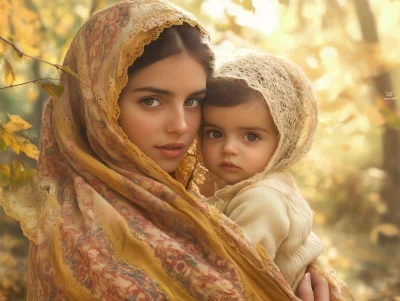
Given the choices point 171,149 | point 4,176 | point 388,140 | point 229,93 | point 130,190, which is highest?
point 388,140

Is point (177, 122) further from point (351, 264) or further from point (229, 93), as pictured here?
point (351, 264)

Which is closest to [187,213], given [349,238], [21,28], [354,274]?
[21,28]

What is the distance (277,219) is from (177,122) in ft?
1.64

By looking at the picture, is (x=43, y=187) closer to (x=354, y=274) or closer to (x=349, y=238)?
(x=354, y=274)

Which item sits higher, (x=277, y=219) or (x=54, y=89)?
(x=54, y=89)

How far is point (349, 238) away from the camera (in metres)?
6.33

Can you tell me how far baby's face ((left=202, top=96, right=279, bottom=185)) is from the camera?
196 centimetres

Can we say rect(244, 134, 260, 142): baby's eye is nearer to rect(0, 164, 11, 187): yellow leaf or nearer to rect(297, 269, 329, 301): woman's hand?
rect(297, 269, 329, 301): woman's hand

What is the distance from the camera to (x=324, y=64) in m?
3.84

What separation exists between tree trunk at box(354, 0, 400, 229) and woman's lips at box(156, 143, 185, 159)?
2572mm

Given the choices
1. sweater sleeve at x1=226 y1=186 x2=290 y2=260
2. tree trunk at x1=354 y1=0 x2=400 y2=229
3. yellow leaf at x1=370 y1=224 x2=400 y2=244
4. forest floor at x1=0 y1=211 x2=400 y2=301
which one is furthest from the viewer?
yellow leaf at x1=370 y1=224 x2=400 y2=244

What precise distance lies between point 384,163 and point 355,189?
1.56 m

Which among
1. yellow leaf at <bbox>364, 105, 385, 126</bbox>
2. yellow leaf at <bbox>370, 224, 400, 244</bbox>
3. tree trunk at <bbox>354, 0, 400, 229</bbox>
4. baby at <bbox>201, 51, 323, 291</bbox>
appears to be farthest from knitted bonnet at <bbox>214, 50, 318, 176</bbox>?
yellow leaf at <bbox>370, 224, 400, 244</bbox>

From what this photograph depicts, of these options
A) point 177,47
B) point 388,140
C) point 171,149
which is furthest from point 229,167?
point 388,140
